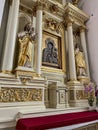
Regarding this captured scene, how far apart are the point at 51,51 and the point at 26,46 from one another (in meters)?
1.04

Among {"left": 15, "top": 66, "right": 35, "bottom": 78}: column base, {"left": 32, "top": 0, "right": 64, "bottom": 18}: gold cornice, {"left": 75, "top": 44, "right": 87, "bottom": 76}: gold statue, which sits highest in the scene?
{"left": 32, "top": 0, "right": 64, "bottom": 18}: gold cornice

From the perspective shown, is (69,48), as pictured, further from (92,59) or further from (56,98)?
(56,98)

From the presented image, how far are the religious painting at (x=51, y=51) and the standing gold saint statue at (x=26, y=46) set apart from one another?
67 centimetres

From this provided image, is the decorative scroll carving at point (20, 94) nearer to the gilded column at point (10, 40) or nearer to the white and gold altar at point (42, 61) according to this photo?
the white and gold altar at point (42, 61)

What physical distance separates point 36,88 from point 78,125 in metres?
1.09

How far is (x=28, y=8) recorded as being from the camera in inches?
148

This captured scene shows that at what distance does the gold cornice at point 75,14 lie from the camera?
14.5ft

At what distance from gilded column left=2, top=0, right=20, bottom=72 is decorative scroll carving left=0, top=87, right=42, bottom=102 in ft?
1.44

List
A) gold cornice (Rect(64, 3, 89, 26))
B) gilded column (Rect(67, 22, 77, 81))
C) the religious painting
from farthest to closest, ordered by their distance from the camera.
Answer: gold cornice (Rect(64, 3, 89, 26)) → gilded column (Rect(67, 22, 77, 81)) → the religious painting

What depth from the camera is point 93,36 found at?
4547 mm

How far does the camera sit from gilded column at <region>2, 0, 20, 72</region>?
2664 millimetres

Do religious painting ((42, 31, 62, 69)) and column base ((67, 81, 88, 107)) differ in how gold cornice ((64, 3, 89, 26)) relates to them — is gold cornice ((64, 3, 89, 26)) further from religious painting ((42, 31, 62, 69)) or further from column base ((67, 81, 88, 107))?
column base ((67, 81, 88, 107))

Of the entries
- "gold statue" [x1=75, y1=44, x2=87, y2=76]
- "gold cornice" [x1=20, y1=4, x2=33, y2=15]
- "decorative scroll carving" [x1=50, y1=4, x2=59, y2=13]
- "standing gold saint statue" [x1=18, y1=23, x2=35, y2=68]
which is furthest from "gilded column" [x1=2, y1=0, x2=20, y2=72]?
"gold statue" [x1=75, y1=44, x2=87, y2=76]

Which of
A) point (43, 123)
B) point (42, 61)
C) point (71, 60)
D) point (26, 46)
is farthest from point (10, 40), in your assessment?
point (71, 60)
